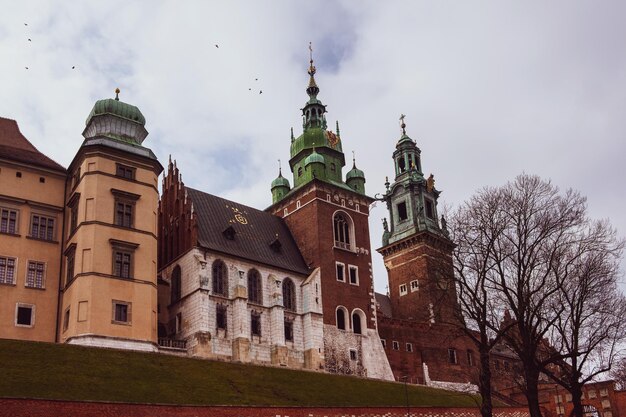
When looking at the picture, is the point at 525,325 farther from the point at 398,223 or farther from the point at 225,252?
the point at 398,223

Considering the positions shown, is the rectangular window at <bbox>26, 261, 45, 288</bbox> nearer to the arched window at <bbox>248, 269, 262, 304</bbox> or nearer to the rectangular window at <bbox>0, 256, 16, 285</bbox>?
the rectangular window at <bbox>0, 256, 16, 285</bbox>

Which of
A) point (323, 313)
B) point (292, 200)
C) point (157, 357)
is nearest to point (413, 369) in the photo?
point (323, 313)

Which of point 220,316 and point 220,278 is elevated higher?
point 220,278

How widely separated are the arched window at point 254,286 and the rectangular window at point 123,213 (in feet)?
39.2

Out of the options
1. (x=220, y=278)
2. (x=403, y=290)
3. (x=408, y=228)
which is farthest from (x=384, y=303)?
(x=220, y=278)

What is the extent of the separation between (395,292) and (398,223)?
27.7 feet

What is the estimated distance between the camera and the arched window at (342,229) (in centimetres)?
6400

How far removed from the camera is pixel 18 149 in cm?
4875

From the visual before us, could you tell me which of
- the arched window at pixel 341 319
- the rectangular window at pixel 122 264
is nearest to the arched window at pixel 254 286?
the arched window at pixel 341 319

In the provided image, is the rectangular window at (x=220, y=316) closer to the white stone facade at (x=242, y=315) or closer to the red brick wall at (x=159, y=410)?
the white stone facade at (x=242, y=315)

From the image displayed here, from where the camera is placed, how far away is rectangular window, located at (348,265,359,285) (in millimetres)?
63213

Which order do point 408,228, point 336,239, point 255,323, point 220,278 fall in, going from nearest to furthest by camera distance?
point 220,278
point 255,323
point 336,239
point 408,228

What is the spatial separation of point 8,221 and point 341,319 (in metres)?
27.8

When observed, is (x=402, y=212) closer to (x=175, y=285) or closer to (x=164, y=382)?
(x=175, y=285)
